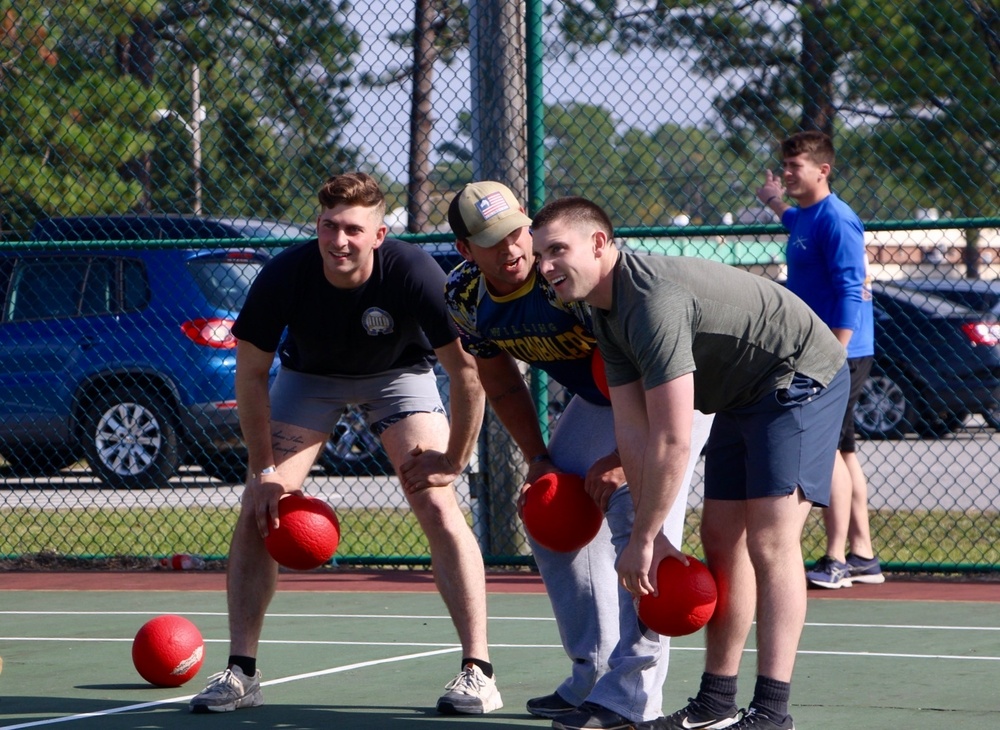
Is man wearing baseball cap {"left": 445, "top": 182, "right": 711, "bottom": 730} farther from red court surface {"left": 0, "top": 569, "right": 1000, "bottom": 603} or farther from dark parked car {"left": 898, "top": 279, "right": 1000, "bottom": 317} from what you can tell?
dark parked car {"left": 898, "top": 279, "right": 1000, "bottom": 317}

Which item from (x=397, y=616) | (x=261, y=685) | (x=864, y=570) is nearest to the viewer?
(x=261, y=685)

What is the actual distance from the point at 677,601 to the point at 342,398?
1734 millimetres

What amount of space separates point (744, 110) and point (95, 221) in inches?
181

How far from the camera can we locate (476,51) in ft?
27.1

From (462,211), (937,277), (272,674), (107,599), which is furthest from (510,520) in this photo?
(937,277)

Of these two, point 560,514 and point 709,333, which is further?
point 560,514

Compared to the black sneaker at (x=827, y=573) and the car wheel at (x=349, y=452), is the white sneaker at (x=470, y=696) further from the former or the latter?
the car wheel at (x=349, y=452)

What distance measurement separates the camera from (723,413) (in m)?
4.62

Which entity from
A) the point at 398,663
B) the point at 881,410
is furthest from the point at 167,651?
the point at 881,410

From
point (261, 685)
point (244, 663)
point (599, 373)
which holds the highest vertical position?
point (599, 373)

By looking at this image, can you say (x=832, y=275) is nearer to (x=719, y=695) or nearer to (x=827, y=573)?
(x=827, y=573)

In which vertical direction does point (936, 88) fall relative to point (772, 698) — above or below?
above

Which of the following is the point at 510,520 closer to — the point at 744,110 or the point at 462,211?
the point at 744,110

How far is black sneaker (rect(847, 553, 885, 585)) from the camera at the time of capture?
7820mm
